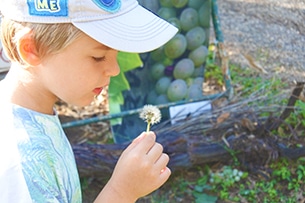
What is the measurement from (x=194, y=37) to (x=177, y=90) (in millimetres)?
262

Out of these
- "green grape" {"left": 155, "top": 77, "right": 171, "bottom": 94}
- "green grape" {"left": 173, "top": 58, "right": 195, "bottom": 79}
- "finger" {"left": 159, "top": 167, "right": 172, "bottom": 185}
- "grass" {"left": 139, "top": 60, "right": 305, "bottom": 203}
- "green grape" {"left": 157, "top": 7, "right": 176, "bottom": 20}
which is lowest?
"grass" {"left": 139, "top": 60, "right": 305, "bottom": 203}

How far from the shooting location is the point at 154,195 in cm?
242

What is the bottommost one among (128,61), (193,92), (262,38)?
(193,92)

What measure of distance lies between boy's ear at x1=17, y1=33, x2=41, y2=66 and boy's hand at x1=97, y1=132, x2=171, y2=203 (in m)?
0.28

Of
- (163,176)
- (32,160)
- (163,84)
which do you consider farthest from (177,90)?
(32,160)

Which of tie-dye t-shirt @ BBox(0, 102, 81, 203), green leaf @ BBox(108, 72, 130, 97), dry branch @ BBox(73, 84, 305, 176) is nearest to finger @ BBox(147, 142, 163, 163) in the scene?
tie-dye t-shirt @ BBox(0, 102, 81, 203)

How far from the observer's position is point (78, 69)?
1.12 metres

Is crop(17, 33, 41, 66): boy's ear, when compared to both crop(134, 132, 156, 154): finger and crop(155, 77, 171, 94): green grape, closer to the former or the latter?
crop(134, 132, 156, 154): finger

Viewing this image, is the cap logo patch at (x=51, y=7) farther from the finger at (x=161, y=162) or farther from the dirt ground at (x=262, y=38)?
the dirt ground at (x=262, y=38)

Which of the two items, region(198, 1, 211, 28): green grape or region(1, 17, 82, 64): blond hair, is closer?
region(1, 17, 82, 64): blond hair

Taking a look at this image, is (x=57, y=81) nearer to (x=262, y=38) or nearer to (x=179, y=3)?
(x=179, y=3)

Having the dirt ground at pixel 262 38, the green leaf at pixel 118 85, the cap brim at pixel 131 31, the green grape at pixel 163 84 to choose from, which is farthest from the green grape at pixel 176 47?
the cap brim at pixel 131 31

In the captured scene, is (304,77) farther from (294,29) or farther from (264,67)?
(264,67)

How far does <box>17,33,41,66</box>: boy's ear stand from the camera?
43.1 inches
